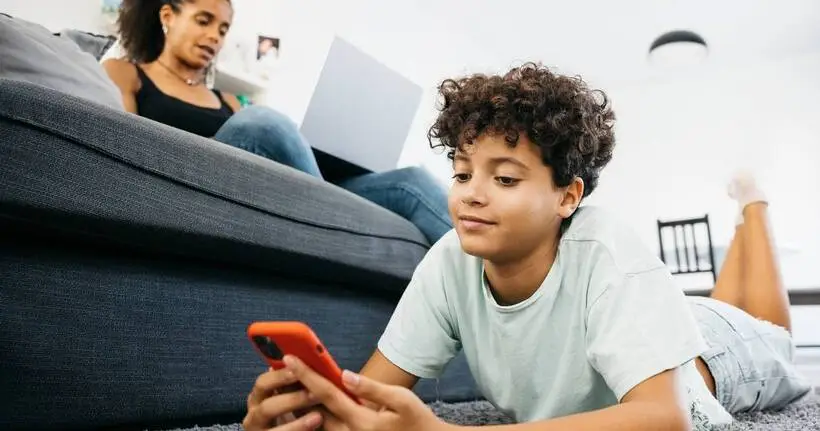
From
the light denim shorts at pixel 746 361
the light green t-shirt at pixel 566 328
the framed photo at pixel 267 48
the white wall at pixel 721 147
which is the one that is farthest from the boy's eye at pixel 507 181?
the white wall at pixel 721 147

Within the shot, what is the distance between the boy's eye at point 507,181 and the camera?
24.1 inches

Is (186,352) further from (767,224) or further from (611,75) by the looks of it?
(611,75)

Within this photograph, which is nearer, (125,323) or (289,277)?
Answer: (125,323)

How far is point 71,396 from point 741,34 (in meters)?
4.49

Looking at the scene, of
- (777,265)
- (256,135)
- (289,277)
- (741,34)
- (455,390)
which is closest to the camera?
(289,277)

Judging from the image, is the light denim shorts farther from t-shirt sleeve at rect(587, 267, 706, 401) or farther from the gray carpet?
t-shirt sleeve at rect(587, 267, 706, 401)

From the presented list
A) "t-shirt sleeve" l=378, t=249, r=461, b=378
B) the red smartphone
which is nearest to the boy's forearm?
the red smartphone

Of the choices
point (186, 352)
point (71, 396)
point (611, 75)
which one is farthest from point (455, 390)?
point (611, 75)

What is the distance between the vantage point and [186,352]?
27.7 inches

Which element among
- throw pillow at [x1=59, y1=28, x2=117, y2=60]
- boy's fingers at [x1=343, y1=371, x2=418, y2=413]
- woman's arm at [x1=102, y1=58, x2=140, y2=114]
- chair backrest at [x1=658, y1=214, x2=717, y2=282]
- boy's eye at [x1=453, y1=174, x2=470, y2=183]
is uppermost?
throw pillow at [x1=59, y1=28, x2=117, y2=60]

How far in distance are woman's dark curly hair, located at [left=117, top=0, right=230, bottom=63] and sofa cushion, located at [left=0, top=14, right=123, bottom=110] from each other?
678 millimetres

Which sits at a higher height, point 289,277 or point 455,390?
point 289,277

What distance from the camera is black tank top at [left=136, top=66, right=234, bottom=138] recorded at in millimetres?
1487

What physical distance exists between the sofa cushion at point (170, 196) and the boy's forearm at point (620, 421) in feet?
1.35
